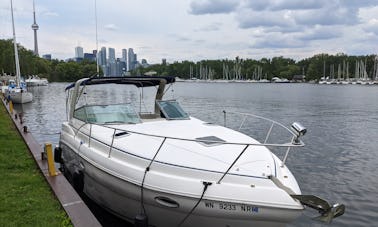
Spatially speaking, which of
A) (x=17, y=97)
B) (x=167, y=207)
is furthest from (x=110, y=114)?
(x=17, y=97)

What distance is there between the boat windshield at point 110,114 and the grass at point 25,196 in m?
1.87

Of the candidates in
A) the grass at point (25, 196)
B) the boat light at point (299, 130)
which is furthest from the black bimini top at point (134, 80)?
the boat light at point (299, 130)

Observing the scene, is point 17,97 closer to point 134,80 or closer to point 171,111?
point 134,80

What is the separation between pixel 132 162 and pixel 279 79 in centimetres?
17721

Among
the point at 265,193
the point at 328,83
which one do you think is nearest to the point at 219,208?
the point at 265,193

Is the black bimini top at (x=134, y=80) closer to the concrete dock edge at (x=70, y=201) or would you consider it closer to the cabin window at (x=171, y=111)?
the cabin window at (x=171, y=111)

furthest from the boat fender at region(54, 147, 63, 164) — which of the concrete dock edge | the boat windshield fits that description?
the boat windshield

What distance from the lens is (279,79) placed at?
178 metres

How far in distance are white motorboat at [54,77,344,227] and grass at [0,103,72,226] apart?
1058mm

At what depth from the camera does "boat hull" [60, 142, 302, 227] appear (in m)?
5.87

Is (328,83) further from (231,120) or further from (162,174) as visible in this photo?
(162,174)

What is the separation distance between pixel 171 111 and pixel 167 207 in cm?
424

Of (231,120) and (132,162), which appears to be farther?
(231,120)

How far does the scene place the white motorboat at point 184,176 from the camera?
19.3ft
